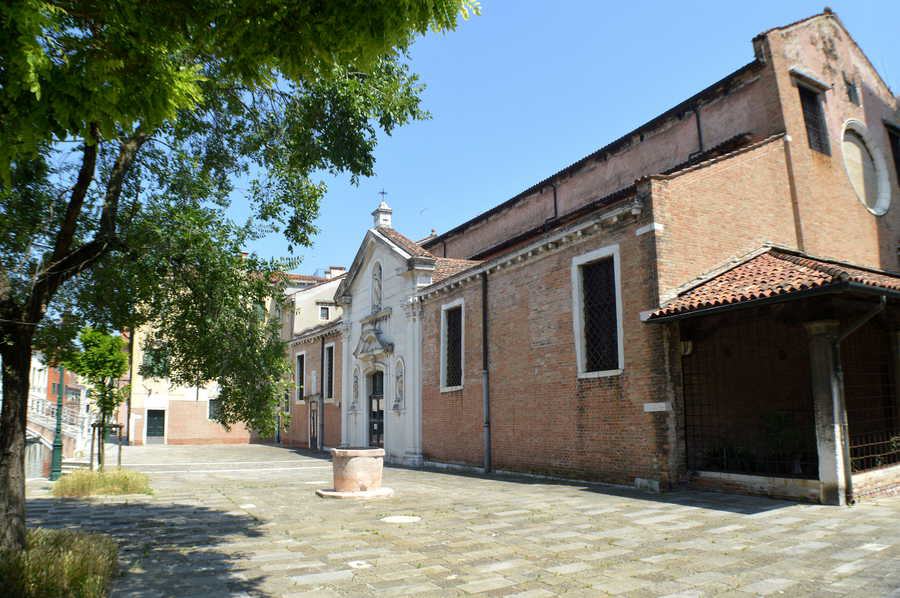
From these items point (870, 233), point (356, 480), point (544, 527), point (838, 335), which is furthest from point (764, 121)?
point (356, 480)

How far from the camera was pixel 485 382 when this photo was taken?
16938 millimetres

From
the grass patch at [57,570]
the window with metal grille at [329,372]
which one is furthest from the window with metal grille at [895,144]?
the window with metal grille at [329,372]

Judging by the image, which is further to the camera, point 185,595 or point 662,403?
point 662,403

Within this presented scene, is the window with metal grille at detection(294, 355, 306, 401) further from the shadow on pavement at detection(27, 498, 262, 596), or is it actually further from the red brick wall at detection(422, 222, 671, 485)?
the shadow on pavement at detection(27, 498, 262, 596)

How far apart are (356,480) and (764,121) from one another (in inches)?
478

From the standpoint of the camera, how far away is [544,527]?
8.57 metres

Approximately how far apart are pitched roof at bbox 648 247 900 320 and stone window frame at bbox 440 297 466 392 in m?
7.70

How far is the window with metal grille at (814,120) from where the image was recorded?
15328mm

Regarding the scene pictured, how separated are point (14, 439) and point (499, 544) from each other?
5.19 meters

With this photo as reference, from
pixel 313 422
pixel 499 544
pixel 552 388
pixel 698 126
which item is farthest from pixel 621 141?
pixel 313 422

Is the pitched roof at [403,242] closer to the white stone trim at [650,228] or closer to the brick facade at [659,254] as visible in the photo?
the brick facade at [659,254]

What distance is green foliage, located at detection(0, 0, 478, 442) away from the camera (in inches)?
146

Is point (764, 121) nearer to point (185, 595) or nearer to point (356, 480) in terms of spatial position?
point (356, 480)

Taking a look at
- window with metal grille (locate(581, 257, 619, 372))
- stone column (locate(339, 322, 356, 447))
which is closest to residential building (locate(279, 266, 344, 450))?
stone column (locate(339, 322, 356, 447))
